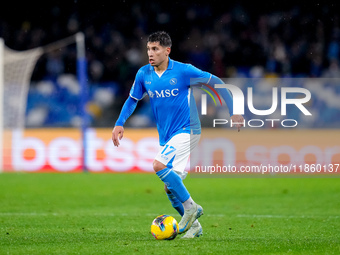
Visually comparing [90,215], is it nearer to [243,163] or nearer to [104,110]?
[243,163]

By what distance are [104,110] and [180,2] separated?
242 inches

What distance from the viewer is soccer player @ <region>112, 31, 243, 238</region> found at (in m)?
7.48

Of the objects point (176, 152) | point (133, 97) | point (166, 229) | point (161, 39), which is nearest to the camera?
point (166, 229)

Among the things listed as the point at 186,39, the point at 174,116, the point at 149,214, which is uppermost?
the point at 186,39

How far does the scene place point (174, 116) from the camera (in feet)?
25.2

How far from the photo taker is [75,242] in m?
7.29

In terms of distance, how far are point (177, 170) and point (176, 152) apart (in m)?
0.21

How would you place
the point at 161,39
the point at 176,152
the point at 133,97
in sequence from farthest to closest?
1. the point at 133,97
2. the point at 161,39
3. the point at 176,152

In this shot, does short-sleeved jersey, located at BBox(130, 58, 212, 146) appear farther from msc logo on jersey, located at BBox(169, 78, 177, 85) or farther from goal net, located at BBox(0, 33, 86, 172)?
goal net, located at BBox(0, 33, 86, 172)

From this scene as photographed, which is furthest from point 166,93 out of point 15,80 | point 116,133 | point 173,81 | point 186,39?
point 186,39

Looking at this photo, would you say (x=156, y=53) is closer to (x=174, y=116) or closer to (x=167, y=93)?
(x=167, y=93)

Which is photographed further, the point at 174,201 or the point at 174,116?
the point at 174,201

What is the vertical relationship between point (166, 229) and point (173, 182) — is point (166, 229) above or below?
below

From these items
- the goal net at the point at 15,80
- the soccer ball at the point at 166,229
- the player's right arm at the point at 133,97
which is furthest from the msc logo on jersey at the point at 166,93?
the goal net at the point at 15,80
